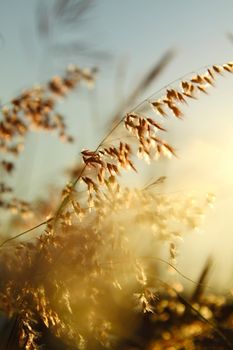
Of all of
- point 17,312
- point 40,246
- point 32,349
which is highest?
point 40,246

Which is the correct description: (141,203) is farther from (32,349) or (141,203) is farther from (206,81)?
(32,349)

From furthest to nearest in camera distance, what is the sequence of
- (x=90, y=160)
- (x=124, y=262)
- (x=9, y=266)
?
(x=9, y=266) < (x=124, y=262) < (x=90, y=160)

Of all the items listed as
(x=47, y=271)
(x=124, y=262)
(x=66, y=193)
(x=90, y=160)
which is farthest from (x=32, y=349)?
(x=90, y=160)

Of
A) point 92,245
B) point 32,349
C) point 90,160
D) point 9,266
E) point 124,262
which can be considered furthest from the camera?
point 9,266

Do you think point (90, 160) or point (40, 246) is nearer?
point (90, 160)

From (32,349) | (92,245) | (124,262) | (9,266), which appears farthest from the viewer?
(9,266)

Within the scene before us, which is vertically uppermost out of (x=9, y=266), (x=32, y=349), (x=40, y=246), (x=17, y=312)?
(x=9, y=266)

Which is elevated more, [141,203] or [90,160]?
[90,160]

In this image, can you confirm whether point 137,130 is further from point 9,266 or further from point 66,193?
point 9,266

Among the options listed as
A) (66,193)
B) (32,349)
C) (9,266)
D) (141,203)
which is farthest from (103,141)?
(9,266)
